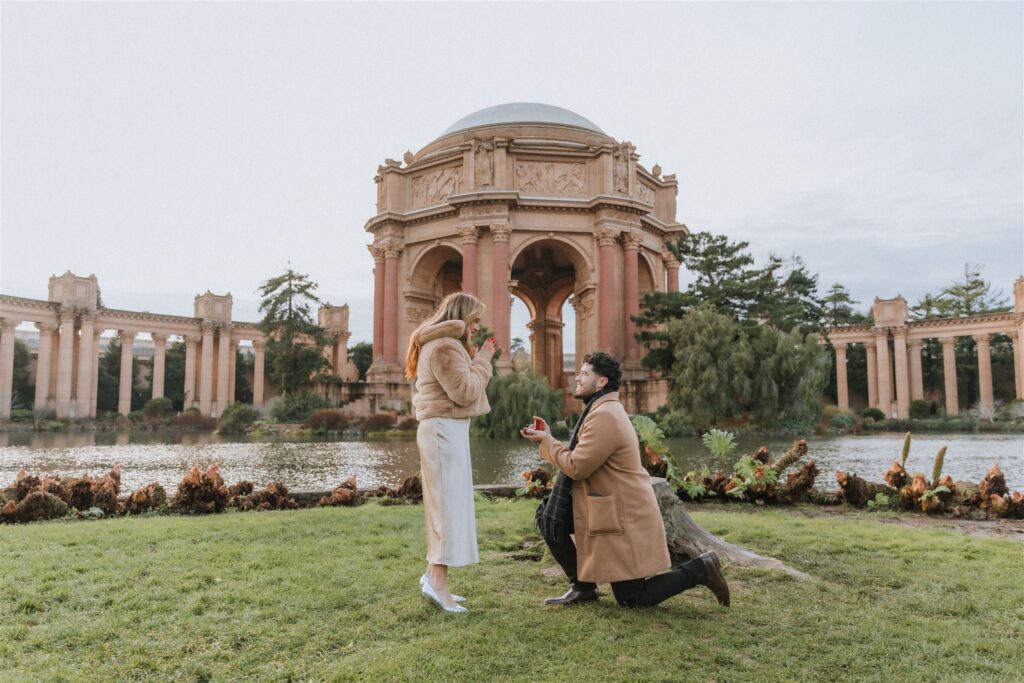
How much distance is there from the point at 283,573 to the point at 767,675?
2897 millimetres

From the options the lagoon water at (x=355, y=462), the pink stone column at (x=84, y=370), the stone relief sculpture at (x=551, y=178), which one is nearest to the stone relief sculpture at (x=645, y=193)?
the stone relief sculpture at (x=551, y=178)

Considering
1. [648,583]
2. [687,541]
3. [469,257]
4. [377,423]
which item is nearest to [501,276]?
[469,257]

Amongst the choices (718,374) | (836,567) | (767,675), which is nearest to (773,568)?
(836,567)

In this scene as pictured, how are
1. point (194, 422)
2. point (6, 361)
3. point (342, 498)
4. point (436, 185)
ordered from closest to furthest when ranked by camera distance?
point (342, 498), point (194, 422), point (436, 185), point (6, 361)

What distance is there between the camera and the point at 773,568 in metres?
4.33

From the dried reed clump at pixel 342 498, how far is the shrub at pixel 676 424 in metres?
16.0

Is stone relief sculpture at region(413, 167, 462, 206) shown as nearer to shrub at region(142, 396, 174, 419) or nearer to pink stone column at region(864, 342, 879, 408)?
shrub at region(142, 396, 174, 419)

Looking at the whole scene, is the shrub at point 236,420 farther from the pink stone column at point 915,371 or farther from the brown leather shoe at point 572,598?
the pink stone column at point 915,371

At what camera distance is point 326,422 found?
2564cm

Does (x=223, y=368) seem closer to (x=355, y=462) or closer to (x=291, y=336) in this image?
(x=291, y=336)

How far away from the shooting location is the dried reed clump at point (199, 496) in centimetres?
655

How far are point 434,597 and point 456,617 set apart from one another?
0.71ft

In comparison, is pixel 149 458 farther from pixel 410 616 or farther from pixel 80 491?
pixel 410 616

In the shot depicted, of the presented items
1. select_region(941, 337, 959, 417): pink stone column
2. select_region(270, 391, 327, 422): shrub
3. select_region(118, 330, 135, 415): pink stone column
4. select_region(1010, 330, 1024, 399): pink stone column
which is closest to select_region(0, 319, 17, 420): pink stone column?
select_region(118, 330, 135, 415): pink stone column
